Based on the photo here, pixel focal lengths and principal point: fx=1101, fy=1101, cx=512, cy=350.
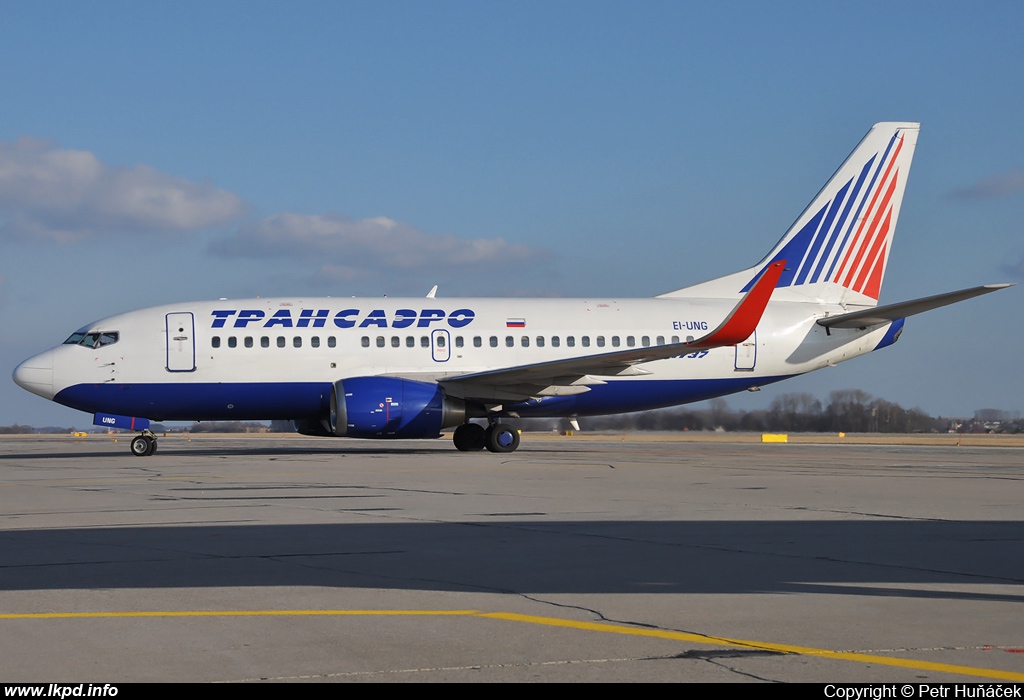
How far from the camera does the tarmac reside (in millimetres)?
5305

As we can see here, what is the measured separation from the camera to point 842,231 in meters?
32.8

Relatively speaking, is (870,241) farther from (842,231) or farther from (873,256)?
(842,231)

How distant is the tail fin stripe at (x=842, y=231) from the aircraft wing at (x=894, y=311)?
1.96 m

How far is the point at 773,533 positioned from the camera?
35.0 ft

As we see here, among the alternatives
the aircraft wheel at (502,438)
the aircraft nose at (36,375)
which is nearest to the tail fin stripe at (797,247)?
the aircraft wheel at (502,438)

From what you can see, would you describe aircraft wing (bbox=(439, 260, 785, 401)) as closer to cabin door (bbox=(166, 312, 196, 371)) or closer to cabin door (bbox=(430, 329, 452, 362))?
cabin door (bbox=(430, 329, 452, 362))

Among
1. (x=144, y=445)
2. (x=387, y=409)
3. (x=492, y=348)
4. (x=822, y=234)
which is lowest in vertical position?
(x=144, y=445)

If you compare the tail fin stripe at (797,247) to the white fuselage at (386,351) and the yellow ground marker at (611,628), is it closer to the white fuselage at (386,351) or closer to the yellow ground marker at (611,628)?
the white fuselage at (386,351)

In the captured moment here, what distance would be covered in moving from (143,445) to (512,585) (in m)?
21.6

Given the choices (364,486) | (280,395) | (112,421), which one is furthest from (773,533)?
(112,421)

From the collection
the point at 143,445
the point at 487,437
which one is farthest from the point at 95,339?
the point at 487,437

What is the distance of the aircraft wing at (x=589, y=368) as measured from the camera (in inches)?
1033

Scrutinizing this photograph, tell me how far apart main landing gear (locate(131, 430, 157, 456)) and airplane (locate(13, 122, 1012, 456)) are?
5 cm

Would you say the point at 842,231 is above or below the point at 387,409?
above
